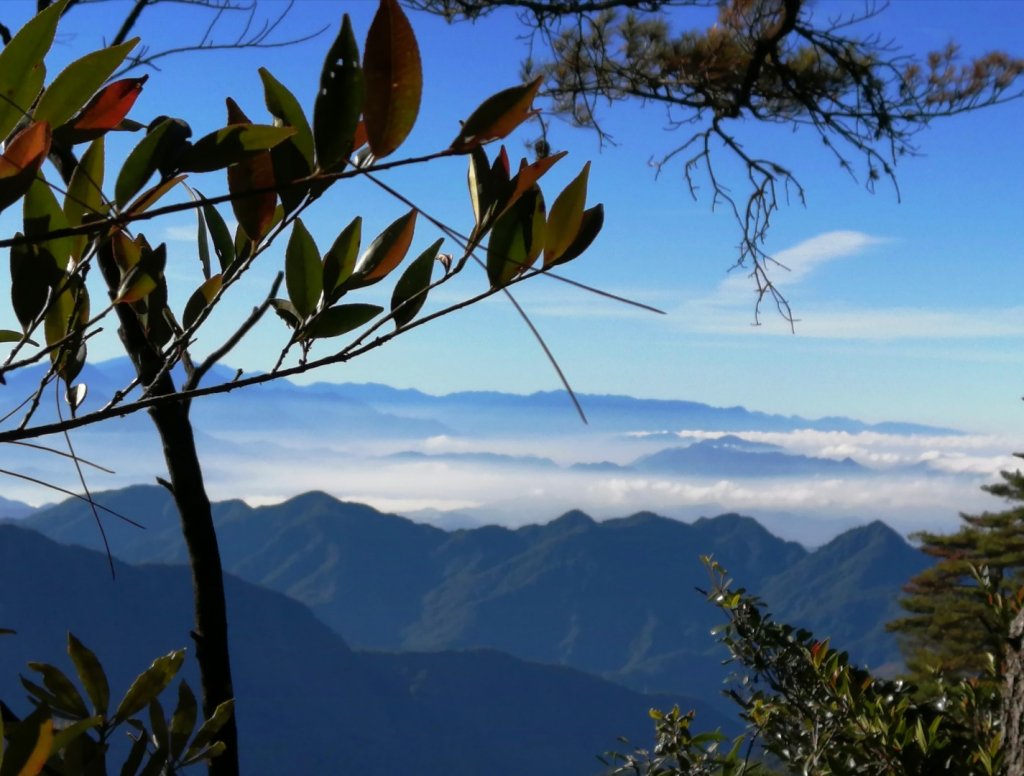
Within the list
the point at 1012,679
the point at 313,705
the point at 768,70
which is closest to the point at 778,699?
the point at 1012,679

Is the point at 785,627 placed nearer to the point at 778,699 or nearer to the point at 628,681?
the point at 778,699

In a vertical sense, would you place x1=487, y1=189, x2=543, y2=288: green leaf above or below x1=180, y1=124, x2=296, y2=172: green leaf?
below

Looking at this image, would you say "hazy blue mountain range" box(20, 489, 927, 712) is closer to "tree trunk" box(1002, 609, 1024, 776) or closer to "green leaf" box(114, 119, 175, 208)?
"tree trunk" box(1002, 609, 1024, 776)

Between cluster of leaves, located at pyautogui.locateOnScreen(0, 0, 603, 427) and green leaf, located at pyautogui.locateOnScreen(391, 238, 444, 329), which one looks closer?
cluster of leaves, located at pyautogui.locateOnScreen(0, 0, 603, 427)

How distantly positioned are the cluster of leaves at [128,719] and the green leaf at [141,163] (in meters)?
0.30

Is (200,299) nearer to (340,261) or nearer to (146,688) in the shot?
(340,261)

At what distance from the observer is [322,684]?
241 ft

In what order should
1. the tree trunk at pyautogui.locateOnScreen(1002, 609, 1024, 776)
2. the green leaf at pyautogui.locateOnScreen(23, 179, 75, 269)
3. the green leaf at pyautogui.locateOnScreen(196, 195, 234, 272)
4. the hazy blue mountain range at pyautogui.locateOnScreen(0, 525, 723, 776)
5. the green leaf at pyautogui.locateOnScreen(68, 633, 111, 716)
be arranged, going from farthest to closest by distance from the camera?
the hazy blue mountain range at pyautogui.locateOnScreen(0, 525, 723, 776)
the tree trunk at pyautogui.locateOnScreen(1002, 609, 1024, 776)
the green leaf at pyautogui.locateOnScreen(68, 633, 111, 716)
the green leaf at pyautogui.locateOnScreen(196, 195, 234, 272)
the green leaf at pyautogui.locateOnScreen(23, 179, 75, 269)

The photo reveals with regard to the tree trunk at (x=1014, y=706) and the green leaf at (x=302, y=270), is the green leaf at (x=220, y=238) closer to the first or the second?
the green leaf at (x=302, y=270)

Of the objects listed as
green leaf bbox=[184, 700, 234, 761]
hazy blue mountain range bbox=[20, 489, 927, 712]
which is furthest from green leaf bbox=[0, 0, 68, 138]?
hazy blue mountain range bbox=[20, 489, 927, 712]

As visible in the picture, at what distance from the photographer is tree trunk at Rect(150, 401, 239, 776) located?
834 millimetres

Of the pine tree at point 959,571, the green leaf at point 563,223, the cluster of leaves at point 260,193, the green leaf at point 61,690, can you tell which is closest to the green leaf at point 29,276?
the cluster of leaves at point 260,193

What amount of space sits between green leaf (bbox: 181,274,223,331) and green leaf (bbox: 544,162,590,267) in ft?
0.67

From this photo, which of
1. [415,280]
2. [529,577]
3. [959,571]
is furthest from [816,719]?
[529,577]
